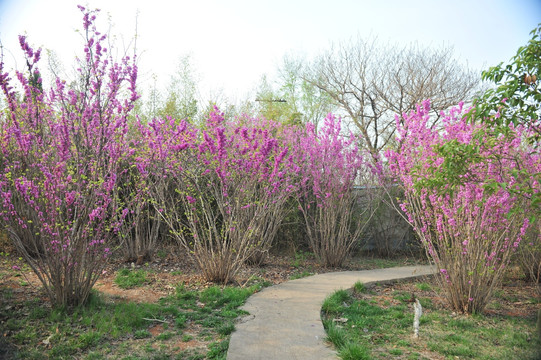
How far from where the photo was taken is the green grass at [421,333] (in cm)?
330

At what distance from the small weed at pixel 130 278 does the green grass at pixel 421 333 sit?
8.45 ft

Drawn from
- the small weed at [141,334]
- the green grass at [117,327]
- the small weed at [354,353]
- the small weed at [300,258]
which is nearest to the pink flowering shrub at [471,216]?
the small weed at [354,353]

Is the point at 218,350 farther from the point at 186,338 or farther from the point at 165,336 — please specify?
the point at 165,336

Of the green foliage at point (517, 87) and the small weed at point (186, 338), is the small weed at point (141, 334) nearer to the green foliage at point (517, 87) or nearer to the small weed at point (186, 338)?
the small weed at point (186, 338)

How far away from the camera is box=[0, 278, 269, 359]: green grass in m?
3.12

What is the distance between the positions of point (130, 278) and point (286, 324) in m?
2.70

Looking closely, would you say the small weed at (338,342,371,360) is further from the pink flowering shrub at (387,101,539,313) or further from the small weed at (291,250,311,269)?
the small weed at (291,250,311,269)

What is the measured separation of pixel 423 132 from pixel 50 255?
170 inches

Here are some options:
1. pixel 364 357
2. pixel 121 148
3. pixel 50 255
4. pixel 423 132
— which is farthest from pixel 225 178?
pixel 364 357

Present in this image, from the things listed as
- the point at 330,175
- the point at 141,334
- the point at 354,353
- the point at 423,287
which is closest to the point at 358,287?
the point at 423,287

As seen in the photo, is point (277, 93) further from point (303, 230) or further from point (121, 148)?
point (121, 148)

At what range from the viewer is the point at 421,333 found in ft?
12.5

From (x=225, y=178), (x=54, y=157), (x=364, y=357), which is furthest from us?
(x=225, y=178)

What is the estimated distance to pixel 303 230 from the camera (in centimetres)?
909
